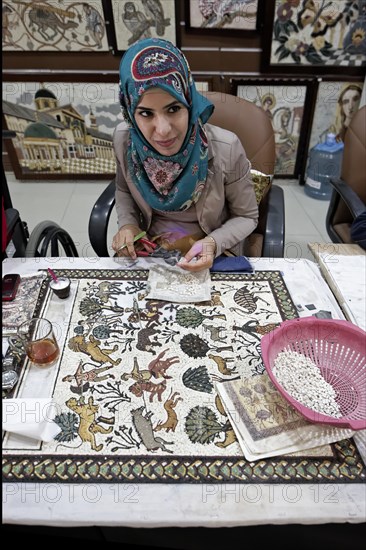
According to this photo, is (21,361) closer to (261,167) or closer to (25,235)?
→ (25,235)

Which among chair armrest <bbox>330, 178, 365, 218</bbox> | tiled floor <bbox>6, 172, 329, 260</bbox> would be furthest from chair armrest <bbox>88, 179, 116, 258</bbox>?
tiled floor <bbox>6, 172, 329, 260</bbox>

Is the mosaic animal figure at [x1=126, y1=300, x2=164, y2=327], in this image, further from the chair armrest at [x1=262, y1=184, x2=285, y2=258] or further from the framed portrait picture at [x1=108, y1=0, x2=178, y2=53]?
the framed portrait picture at [x1=108, y1=0, x2=178, y2=53]

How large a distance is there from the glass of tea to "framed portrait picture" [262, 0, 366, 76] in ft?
8.55

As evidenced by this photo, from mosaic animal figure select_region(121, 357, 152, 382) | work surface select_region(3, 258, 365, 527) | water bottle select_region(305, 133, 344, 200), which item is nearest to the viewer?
work surface select_region(3, 258, 365, 527)

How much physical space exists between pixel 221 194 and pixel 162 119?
0.35m

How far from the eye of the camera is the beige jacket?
4.53ft

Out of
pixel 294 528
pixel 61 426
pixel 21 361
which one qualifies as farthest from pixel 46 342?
pixel 294 528

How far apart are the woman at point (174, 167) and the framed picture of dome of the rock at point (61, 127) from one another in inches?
72.1

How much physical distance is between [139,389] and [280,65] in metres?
2.75

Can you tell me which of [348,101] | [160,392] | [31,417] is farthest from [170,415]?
[348,101]

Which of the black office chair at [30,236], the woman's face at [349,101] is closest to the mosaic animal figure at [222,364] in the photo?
the black office chair at [30,236]

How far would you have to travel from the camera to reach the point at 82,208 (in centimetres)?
317

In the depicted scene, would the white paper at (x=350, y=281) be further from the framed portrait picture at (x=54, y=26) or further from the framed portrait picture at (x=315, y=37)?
the framed portrait picture at (x=54, y=26)

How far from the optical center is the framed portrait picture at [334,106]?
2963 mm
